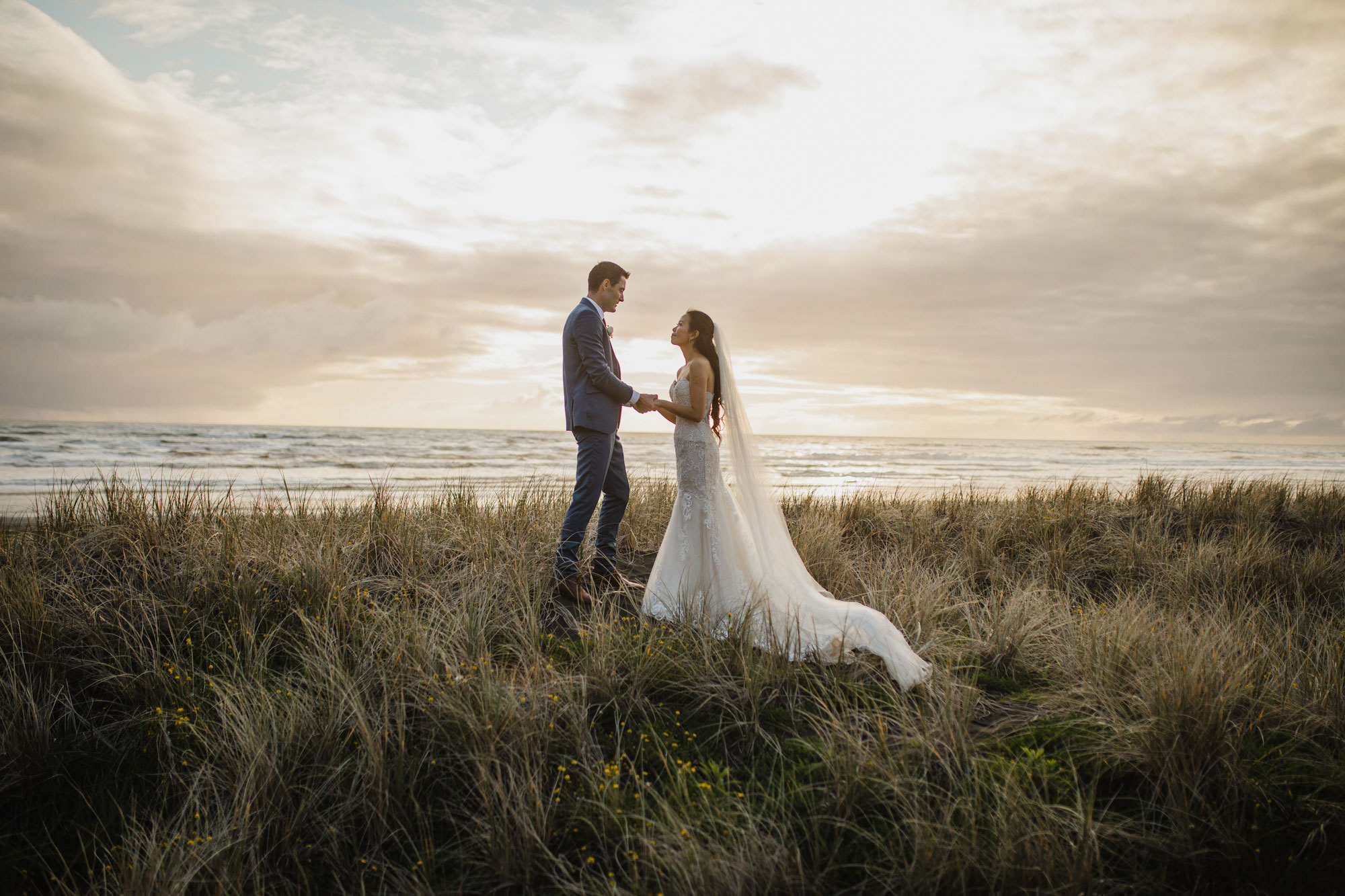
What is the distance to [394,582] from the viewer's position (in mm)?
5566

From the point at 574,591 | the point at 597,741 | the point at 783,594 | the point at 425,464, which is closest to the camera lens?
the point at 597,741

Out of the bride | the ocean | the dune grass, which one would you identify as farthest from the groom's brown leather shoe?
the ocean

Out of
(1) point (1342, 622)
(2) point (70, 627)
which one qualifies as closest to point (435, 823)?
(2) point (70, 627)

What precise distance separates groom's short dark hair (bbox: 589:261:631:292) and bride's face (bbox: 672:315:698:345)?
28.5 inches

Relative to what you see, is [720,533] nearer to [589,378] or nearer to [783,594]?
[783,594]

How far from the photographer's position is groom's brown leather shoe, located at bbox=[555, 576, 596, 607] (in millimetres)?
5383

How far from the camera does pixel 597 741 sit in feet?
11.6

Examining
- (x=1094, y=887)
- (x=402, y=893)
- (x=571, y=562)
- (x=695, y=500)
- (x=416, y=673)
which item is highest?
(x=695, y=500)

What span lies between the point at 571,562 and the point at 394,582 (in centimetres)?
152

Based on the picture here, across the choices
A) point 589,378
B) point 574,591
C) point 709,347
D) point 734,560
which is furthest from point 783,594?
point 589,378

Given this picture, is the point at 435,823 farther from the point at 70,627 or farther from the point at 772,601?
the point at 70,627

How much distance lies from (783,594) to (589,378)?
237 cm

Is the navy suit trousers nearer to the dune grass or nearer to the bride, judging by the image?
the dune grass

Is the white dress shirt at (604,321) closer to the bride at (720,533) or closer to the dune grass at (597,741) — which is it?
the bride at (720,533)
